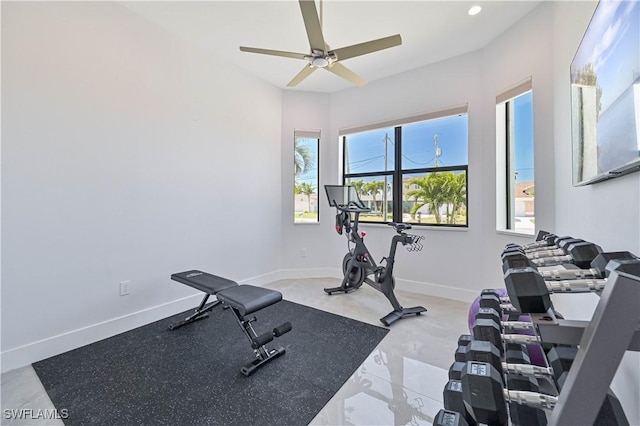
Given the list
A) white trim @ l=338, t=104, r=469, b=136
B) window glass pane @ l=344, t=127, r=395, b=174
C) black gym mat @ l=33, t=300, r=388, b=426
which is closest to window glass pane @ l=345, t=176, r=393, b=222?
window glass pane @ l=344, t=127, r=395, b=174

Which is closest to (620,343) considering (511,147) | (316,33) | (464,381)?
(464,381)

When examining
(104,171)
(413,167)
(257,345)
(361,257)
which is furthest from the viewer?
(413,167)

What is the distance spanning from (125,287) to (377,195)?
337 cm

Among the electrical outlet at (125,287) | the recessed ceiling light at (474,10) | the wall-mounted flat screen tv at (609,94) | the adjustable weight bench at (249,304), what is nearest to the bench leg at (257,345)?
the adjustable weight bench at (249,304)

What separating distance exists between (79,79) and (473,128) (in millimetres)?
4087

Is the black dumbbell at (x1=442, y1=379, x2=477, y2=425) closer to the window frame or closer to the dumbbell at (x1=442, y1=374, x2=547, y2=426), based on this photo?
the dumbbell at (x1=442, y1=374, x2=547, y2=426)

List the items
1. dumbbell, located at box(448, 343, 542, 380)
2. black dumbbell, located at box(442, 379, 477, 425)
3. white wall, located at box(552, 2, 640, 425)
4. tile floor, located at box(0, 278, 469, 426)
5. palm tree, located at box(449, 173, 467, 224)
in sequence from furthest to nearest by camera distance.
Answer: palm tree, located at box(449, 173, 467, 224), tile floor, located at box(0, 278, 469, 426), white wall, located at box(552, 2, 640, 425), dumbbell, located at box(448, 343, 542, 380), black dumbbell, located at box(442, 379, 477, 425)

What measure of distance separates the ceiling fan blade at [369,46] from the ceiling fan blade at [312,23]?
0.16m

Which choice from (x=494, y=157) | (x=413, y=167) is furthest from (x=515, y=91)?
(x=413, y=167)

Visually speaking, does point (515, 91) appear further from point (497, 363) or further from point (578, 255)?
point (497, 363)

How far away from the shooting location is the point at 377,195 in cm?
416

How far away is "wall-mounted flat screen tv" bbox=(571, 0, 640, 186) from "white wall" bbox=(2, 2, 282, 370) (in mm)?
3374

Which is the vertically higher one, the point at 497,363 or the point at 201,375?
the point at 497,363

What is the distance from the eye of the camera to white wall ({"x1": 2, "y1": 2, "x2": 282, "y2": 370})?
2.02 meters
